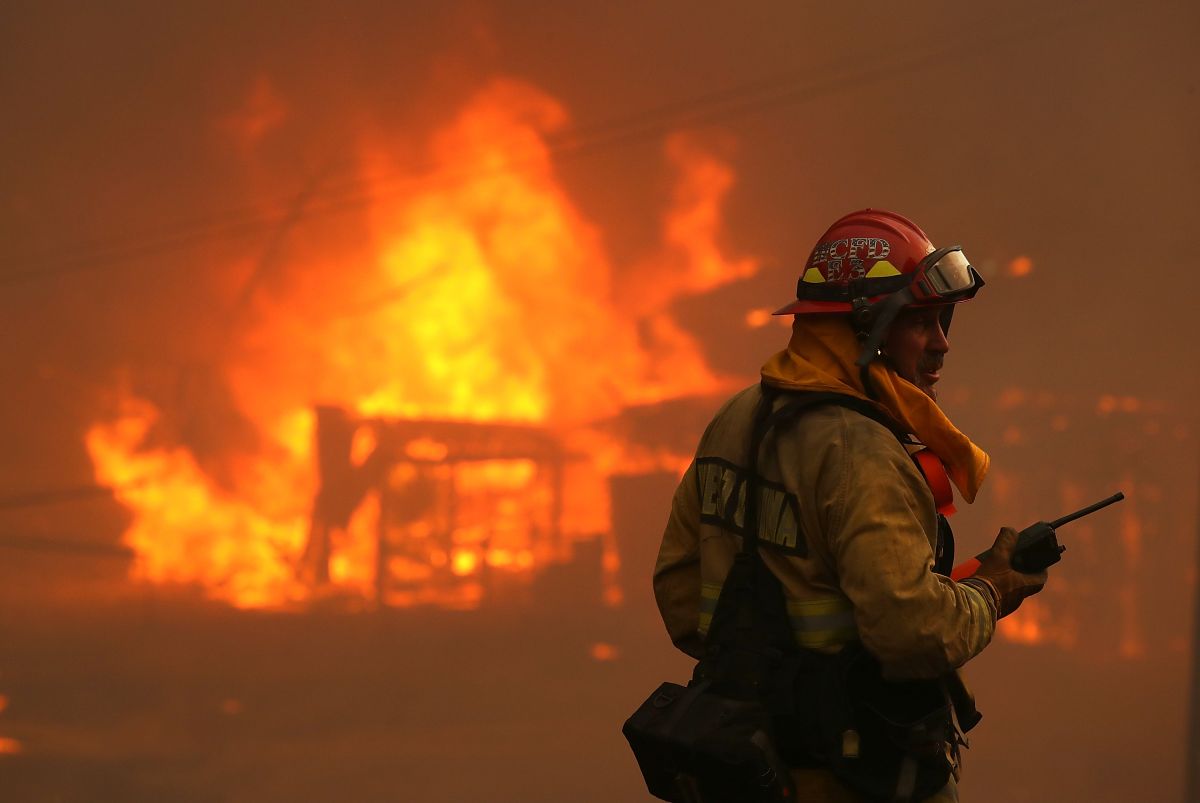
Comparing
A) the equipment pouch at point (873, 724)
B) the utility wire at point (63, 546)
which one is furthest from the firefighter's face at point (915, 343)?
the utility wire at point (63, 546)

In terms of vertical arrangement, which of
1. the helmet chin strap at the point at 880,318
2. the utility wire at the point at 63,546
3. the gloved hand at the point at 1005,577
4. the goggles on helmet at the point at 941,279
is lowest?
the gloved hand at the point at 1005,577

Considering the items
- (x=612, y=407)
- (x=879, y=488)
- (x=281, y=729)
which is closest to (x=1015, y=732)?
(x=612, y=407)

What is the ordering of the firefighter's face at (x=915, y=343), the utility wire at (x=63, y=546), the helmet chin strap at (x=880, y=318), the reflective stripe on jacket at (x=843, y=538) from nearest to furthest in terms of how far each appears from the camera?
the reflective stripe on jacket at (x=843, y=538) → the helmet chin strap at (x=880, y=318) → the firefighter's face at (x=915, y=343) → the utility wire at (x=63, y=546)

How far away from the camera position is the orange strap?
7.88 feet

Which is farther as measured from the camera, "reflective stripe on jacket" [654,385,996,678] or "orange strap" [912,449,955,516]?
"orange strap" [912,449,955,516]

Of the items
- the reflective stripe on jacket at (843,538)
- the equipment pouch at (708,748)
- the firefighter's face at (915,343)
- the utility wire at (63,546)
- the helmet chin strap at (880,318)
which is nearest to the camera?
the reflective stripe on jacket at (843,538)

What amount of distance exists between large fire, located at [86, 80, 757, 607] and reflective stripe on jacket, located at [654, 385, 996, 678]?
213 cm

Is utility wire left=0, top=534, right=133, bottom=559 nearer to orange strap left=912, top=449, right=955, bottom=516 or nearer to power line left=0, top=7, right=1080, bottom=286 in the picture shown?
power line left=0, top=7, right=1080, bottom=286

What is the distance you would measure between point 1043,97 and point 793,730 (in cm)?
379

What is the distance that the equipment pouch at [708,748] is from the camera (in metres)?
2.27

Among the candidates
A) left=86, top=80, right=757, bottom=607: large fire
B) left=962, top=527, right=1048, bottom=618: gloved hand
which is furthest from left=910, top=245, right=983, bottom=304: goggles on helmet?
left=86, top=80, right=757, bottom=607: large fire

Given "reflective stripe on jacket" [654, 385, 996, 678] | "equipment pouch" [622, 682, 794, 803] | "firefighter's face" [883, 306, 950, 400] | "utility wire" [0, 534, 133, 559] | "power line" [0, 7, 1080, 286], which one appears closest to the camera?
"reflective stripe on jacket" [654, 385, 996, 678]

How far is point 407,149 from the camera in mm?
4598

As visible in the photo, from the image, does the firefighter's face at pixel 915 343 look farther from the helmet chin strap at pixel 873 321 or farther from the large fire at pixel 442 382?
the large fire at pixel 442 382
